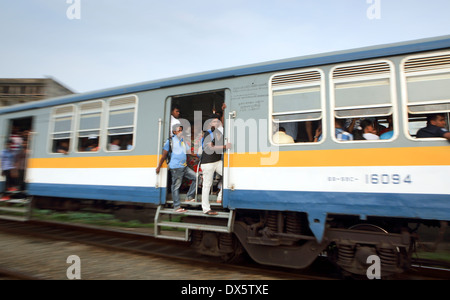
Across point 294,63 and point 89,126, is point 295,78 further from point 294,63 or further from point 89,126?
point 89,126

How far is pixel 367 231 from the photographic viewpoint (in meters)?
3.78

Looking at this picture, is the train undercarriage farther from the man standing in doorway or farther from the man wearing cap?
the man wearing cap

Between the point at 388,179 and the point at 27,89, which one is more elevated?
the point at 27,89

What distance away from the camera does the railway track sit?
14.4 feet

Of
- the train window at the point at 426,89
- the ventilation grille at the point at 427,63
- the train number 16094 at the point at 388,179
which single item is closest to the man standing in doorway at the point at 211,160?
the train number 16094 at the point at 388,179

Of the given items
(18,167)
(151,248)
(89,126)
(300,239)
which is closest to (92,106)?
(89,126)

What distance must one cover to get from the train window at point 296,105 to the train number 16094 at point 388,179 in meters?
0.94

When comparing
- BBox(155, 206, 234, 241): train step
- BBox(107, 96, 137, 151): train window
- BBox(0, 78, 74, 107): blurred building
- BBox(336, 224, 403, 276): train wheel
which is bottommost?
BBox(336, 224, 403, 276): train wheel

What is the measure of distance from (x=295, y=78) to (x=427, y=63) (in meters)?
1.69

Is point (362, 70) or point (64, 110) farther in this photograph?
point (64, 110)

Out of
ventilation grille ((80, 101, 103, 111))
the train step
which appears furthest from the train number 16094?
ventilation grille ((80, 101, 103, 111))

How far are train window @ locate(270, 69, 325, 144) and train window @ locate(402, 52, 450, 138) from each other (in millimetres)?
1102

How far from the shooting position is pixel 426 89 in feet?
11.7

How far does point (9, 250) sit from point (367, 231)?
6605mm
